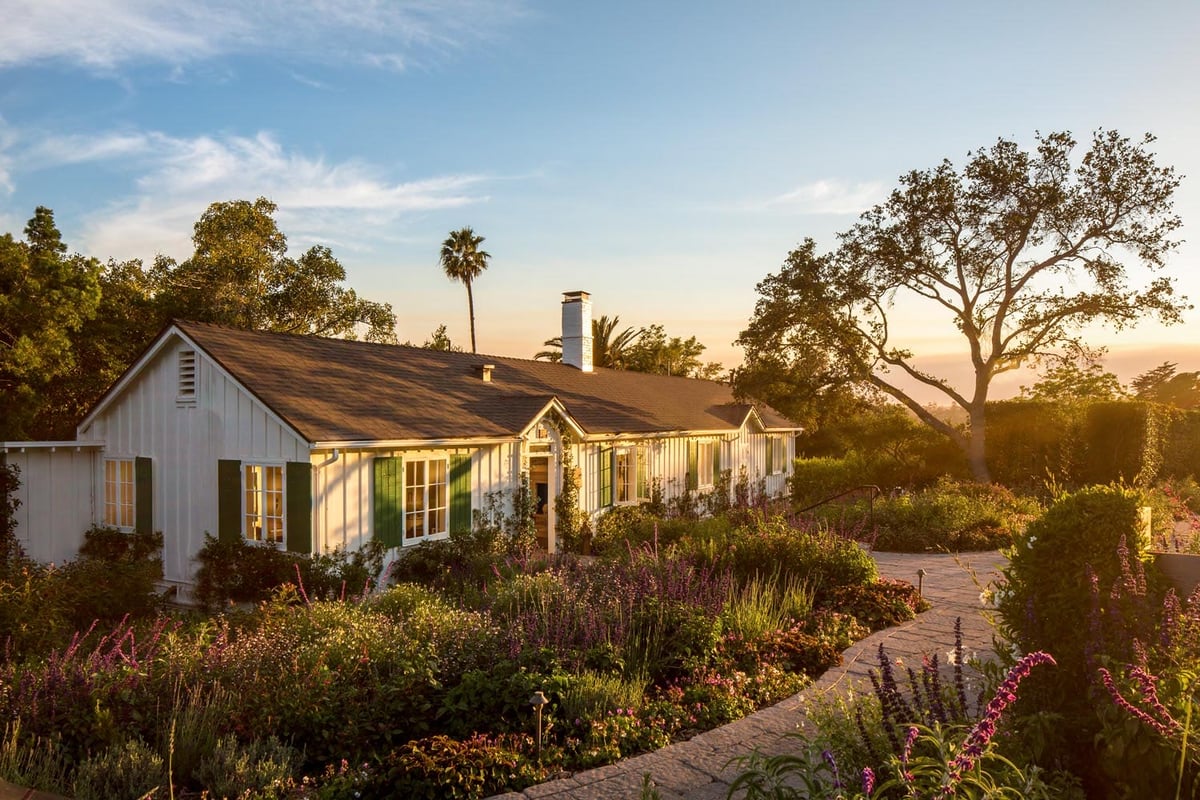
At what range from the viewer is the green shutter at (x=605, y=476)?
696 inches

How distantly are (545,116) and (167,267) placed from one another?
20.2m

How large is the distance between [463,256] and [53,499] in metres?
27.9

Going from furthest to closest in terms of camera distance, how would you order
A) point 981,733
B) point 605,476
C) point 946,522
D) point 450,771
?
point 605,476 → point 946,522 → point 450,771 → point 981,733

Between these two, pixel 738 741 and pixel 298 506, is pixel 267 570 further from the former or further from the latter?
pixel 738 741

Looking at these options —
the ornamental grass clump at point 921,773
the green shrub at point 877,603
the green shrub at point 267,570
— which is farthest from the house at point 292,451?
the ornamental grass clump at point 921,773

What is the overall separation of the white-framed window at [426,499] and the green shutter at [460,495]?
118mm

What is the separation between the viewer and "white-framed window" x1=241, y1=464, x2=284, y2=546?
456 inches

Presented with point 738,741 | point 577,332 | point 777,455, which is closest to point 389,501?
point 738,741

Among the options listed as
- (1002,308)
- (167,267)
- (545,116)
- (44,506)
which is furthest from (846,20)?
(167,267)

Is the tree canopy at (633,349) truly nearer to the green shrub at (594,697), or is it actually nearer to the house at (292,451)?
the house at (292,451)

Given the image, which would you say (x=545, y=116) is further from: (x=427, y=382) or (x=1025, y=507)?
(x=1025, y=507)

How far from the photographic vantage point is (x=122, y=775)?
4348 millimetres

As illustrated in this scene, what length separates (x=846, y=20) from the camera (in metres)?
9.59

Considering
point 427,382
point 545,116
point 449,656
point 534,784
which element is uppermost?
point 545,116
